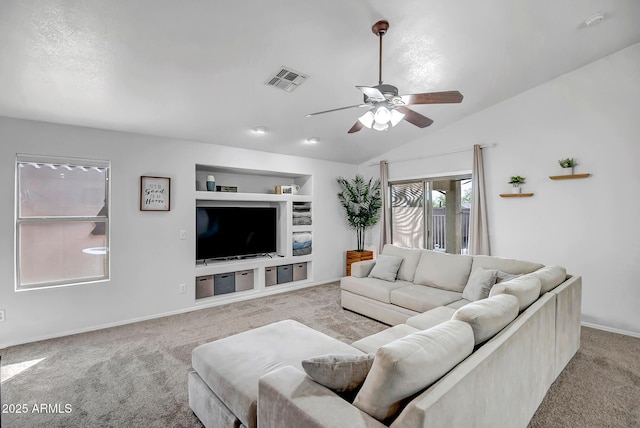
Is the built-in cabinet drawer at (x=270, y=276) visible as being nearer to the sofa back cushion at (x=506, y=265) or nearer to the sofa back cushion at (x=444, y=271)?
the sofa back cushion at (x=444, y=271)

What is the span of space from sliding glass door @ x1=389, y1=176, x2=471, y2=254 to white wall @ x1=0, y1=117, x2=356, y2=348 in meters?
2.90

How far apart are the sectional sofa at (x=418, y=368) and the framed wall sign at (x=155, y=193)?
2501 mm

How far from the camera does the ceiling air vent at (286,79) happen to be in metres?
3.00

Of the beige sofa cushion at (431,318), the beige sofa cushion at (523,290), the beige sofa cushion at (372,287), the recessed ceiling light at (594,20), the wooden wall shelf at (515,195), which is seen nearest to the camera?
the beige sofa cushion at (523,290)

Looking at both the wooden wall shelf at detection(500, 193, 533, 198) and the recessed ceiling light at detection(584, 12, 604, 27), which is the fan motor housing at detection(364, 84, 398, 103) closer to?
the recessed ceiling light at detection(584, 12, 604, 27)

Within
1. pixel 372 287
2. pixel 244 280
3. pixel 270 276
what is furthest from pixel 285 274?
pixel 372 287

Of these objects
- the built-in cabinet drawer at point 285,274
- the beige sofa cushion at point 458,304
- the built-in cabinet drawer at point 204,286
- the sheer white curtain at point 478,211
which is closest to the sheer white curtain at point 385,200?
the sheer white curtain at point 478,211

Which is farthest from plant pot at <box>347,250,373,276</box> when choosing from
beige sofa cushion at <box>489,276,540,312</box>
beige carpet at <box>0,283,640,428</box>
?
beige sofa cushion at <box>489,276,540,312</box>

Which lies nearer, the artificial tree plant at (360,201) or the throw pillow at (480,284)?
the throw pillow at (480,284)

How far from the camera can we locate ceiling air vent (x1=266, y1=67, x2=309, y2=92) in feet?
9.85

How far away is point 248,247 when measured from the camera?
4.96 m

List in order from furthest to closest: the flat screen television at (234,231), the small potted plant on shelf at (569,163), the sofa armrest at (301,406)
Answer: the flat screen television at (234,231)
the small potted plant on shelf at (569,163)
the sofa armrest at (301,406)

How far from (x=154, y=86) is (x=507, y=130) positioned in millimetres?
4581

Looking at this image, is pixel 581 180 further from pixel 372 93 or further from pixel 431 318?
pixel 372 93
